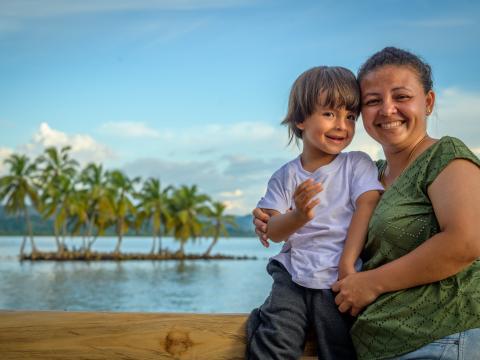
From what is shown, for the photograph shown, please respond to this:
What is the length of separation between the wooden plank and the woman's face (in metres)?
0.72

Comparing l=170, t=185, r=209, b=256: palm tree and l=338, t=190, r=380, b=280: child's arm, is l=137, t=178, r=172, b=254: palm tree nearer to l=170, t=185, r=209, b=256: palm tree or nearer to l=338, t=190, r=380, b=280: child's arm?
l=170, t=185, r=209, b=256: palm tree

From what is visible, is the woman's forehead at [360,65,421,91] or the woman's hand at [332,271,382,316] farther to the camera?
the woman's forehead at [360,65,421,91]

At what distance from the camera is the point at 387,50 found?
1.95 meters

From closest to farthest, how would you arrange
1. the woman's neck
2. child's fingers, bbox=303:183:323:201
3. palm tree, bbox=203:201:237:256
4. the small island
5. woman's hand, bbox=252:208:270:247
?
child's fingers, bbox=303:183:323:201, the woman's neck, woman's hand, bbox=252:208:270:247, the small island, palm tree, bbox=203:201:237:256

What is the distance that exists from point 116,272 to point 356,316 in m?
49.6

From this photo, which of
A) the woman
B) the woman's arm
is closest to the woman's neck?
the woman

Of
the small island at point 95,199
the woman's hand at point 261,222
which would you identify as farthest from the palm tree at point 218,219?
the woman's hand at point 261,222

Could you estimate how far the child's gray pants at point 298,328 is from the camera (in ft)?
5.85

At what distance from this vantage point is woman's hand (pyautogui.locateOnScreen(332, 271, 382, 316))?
1705mm

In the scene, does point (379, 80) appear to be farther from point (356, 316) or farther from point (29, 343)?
point (29, 343)

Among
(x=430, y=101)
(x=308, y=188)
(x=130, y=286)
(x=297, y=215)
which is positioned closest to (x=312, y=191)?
(x=308, y=188)

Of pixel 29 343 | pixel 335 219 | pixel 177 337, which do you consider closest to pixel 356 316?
pixel 335 219

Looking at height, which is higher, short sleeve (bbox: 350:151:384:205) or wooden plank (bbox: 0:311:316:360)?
short sleeve (bbox: 350:151:384:205)

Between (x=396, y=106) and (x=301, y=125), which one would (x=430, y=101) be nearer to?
(x=396, y=106)
